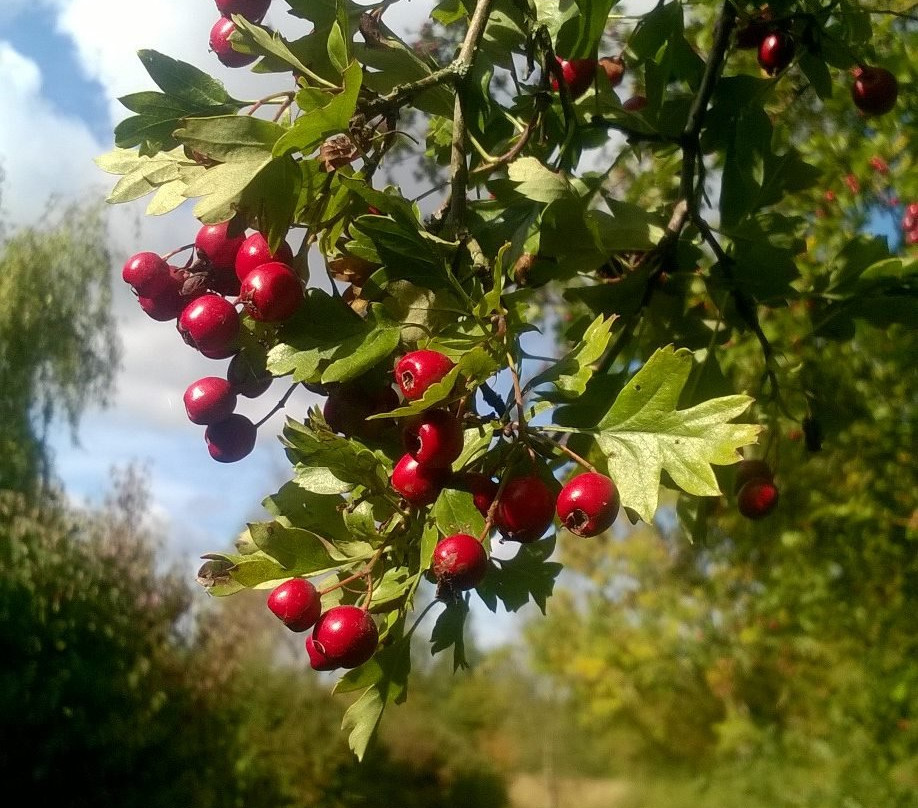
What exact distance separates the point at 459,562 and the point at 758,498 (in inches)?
22.8

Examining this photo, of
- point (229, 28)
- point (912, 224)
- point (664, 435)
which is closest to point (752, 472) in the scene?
point (664, 435)

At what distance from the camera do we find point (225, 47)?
75 centimetres

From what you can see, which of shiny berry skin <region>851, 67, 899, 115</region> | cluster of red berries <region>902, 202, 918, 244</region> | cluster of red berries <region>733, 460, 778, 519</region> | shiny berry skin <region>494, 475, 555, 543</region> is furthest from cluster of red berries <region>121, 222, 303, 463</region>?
cluster of red berries <region>902, 202, 918, 244</region>

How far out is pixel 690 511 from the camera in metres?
0.96

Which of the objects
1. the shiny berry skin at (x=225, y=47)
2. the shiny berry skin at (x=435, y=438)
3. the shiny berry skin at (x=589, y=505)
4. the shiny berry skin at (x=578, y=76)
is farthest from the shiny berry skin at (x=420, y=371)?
the shiny berry skin at (x=578, y=76)

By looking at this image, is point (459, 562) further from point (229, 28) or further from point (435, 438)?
point (229, 28)

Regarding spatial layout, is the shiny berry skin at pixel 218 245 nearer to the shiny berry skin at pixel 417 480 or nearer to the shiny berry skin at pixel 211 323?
the shiny berry skin at pixel 211 323

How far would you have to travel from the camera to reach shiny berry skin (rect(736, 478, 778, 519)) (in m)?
0.97

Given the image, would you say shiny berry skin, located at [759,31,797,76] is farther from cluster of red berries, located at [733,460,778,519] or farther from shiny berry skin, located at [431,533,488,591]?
shiny berry skin, located at [431,533,488,591]

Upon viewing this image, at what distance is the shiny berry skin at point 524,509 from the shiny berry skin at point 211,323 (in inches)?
9.4

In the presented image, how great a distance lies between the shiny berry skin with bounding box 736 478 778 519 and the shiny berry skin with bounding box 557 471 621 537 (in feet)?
1.56

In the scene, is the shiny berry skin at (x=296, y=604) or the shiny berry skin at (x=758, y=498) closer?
the shiny berry skin at (x=296, y=604)

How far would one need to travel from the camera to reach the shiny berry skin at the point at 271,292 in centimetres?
54

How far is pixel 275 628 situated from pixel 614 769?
559 centimetres
